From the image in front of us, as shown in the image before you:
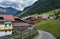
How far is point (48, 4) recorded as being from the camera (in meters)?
134

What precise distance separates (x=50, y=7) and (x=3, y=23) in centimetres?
9935

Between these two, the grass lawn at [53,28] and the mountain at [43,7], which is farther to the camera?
the mountain at [43,7]

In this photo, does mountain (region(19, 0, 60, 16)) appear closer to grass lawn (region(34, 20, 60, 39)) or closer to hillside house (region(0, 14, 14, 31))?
grass lawn (region(34, 20, 60, 39))

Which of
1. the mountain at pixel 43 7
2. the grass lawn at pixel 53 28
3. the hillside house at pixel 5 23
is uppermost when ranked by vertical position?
the mountain at pixel 43 7

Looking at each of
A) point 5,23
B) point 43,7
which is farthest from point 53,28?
point 43,7

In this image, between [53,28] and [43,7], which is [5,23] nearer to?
[53,28]

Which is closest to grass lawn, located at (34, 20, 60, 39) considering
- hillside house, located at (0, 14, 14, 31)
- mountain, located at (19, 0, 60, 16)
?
hillside house, located at (0, 14, 14, 31)

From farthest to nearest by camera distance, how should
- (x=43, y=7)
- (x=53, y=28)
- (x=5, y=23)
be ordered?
1. (x=43, y=7)
2. (x=53, y=28)
3. (x=5, y=23)

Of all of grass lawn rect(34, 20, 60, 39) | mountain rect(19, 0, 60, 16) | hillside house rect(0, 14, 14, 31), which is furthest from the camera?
mountain rect(19, 0, 60, 16)

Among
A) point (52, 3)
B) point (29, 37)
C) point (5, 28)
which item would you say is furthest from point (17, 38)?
point (52, 3)

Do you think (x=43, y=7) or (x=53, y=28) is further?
(x=43, y=7)

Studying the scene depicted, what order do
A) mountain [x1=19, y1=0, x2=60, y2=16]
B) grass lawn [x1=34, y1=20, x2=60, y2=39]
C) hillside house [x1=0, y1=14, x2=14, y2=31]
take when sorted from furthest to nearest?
1. mountain [x1=19, y1=0, x2=60, y2=16]
2. hillside house [x1=0, y1=14, x2=14, y2=31]
3. grass lawn [x1=34, y1=20, x2=60, y2=39]

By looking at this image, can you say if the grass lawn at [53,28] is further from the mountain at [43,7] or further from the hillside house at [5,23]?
the mountain at [43,7]

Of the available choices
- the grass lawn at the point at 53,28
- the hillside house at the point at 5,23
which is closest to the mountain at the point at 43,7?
the grass lawn at the point at 53,28
